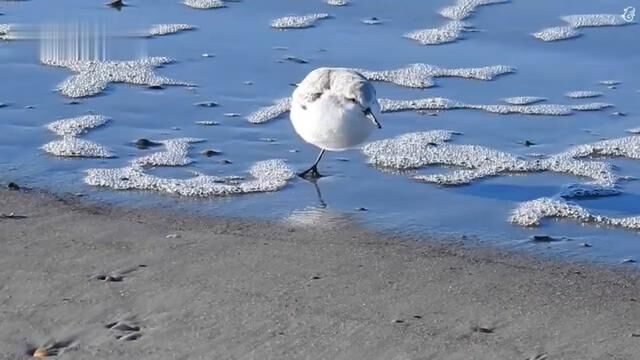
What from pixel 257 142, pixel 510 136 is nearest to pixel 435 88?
pixel 510 136

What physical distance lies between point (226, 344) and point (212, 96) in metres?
3.42

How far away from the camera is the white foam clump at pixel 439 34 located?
912 centimetres

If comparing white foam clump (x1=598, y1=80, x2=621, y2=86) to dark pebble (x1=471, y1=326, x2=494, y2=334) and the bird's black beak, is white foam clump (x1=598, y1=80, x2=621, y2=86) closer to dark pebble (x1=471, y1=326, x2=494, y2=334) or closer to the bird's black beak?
the bird's black beak

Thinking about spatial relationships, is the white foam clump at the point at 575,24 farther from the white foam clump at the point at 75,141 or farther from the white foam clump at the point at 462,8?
the white foam clump at the point at 75,141

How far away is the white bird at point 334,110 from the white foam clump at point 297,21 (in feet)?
9.31

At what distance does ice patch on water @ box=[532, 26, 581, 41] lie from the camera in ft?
30.3

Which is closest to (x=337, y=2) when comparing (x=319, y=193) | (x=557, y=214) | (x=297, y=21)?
(x=297, y=21)

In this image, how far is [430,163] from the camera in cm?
667

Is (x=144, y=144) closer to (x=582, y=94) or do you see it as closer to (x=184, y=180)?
(x=184, y=180)

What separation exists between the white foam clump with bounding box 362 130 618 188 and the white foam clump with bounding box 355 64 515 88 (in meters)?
1.19

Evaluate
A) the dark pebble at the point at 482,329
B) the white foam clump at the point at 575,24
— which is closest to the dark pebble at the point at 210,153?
the dark pebble at the point at 482,329

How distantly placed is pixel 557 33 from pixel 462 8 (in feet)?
3.27

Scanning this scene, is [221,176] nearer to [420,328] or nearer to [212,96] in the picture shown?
[212,96]

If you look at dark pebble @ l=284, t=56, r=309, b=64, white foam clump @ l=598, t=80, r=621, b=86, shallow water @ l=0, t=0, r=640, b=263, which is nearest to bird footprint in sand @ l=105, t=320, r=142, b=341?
shallow water @ l=0, t=0, r=640, b=263
